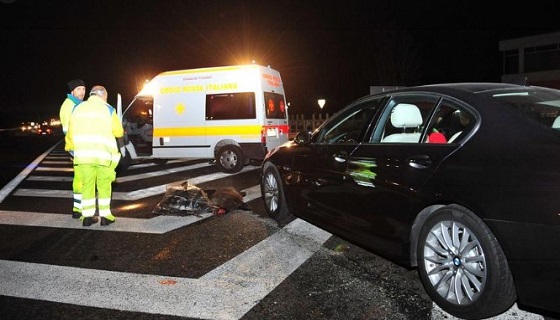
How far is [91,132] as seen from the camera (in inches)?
214

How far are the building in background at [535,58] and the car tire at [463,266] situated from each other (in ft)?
105

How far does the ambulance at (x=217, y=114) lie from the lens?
9891mm

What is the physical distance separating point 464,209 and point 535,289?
612 mm

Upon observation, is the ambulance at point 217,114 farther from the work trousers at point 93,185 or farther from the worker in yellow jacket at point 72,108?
the work trousers at point 93,185

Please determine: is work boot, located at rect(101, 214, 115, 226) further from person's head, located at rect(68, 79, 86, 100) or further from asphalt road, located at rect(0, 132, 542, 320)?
person's head, located at rect(68, 79, 86, 100)

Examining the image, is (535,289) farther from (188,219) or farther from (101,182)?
(101,182)

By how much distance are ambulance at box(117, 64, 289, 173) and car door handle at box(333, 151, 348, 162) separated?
5.66 metres

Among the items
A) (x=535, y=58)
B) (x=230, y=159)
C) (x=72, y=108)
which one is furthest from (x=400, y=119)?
(x=535, y=58)

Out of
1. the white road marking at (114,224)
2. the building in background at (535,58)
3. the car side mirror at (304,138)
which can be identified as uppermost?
the building in background at (535,58)

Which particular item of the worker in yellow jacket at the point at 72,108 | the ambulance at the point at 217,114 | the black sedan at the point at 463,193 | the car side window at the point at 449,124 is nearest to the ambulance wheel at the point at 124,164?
the ambulance at the point at 217,114

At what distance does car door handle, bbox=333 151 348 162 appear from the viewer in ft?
13.5

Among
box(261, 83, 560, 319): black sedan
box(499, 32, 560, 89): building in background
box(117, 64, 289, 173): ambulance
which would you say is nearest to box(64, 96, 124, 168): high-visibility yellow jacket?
box(261, 83, 560, 319): black sedan

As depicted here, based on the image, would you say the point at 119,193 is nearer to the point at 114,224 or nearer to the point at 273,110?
the point at 114,224

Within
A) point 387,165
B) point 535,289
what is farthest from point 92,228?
point 535,289
